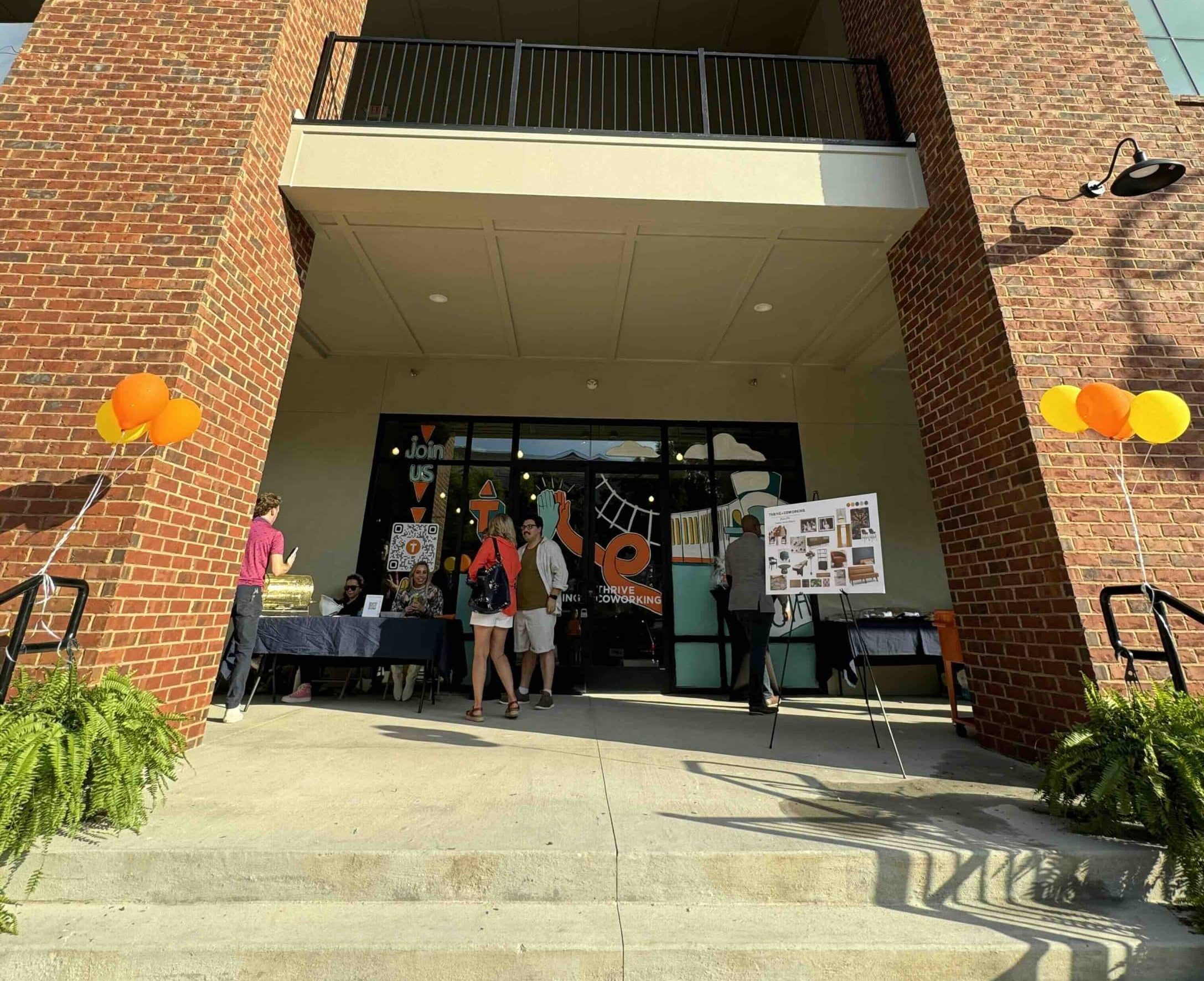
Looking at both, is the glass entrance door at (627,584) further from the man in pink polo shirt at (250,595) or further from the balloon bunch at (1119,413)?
the balloon bunch at (1119,413)

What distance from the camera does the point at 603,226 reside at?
17.4 ft

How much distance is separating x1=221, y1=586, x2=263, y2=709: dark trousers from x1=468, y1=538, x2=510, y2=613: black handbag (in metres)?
1.90

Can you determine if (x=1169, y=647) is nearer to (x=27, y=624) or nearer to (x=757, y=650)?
(x=757, y=650)

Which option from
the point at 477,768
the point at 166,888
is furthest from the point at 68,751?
the point at 477,768

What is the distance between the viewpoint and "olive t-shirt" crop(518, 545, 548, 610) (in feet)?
18.6

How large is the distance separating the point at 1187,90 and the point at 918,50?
2.41 metres

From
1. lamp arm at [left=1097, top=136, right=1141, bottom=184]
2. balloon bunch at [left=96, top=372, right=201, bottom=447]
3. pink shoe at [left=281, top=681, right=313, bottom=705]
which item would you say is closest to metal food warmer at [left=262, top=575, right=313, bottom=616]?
pink shoe at [left=281, top=681, right=313, bottom=705]

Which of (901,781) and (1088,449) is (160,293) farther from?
(1088,449)

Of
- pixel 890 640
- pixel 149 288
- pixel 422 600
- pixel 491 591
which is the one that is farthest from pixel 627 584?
pixel 149 288

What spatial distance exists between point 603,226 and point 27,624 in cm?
489

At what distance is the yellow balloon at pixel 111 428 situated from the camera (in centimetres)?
329

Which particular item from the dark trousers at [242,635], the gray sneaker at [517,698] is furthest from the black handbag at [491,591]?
the dark trousers at [242,635]

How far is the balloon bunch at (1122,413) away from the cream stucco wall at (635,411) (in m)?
4.22

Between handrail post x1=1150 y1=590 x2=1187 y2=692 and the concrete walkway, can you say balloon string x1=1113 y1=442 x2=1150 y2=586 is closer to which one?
handrail post x1=1150 y1=590 x2=1187 y2=692
